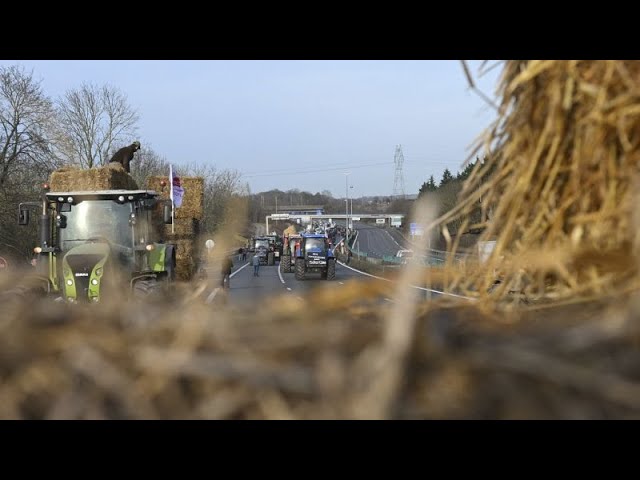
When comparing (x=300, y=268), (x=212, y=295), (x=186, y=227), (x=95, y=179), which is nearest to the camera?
(x=212, y=295)

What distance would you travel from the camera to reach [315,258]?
40.0 meters

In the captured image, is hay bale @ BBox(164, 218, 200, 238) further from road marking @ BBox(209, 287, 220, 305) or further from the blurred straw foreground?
the blurred straw foreground

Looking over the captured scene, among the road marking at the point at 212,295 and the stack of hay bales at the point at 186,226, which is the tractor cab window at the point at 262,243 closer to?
the stack of hay bales at the point at 186,226

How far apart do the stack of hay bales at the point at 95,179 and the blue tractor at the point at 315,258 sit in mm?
18268

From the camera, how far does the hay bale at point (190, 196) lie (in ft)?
89.1

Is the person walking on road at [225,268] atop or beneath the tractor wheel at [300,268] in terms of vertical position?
atop

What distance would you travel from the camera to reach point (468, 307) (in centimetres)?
214

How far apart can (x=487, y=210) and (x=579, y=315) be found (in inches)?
28.3

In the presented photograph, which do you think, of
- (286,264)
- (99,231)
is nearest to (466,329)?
(99,231)

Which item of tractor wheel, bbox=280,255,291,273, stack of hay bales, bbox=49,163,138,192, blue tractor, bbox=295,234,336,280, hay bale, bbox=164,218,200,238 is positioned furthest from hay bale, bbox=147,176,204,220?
tractor wheel, bbox=280,255,291,273

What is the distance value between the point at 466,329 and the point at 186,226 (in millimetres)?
24799

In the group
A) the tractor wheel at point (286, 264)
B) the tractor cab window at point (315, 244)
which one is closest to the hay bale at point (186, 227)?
the tractor cab window at point (315, 244)

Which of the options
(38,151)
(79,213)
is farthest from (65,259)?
(38,151)

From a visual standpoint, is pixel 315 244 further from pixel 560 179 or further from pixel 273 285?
pixel 560 179
